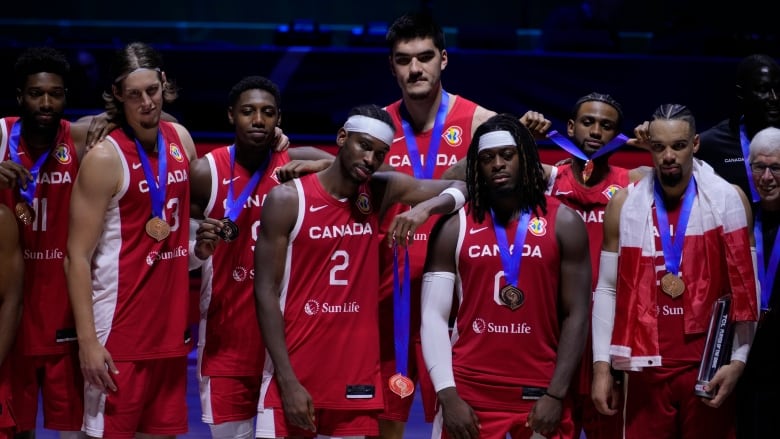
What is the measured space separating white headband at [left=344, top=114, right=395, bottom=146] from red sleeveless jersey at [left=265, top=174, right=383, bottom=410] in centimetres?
28

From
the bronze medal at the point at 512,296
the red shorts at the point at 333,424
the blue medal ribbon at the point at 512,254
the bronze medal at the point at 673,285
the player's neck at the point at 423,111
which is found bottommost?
A: the red shorts at the point at 333,424

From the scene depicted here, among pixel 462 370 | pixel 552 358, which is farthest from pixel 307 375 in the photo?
pixel 552 358

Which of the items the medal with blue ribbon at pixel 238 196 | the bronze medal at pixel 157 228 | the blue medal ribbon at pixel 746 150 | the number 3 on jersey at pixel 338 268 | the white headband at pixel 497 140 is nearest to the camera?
the white headband at pixel 497 140

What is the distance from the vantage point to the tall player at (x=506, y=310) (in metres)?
4.22

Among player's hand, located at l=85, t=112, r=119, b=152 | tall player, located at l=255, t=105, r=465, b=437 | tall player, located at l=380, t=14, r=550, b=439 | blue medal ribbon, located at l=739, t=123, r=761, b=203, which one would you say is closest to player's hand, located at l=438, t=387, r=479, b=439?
tall player, located at l=255, t=105, r=465, b=437

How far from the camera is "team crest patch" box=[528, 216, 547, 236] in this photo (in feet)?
14.1

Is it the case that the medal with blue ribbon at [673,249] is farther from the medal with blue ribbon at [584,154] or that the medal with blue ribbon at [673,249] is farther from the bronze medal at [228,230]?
the bronze medal at [228,230]

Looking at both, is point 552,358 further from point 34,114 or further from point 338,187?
point 34,114

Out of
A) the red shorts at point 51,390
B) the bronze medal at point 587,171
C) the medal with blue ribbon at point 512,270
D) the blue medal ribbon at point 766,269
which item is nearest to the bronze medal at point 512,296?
the medal with blue ribbon at point 512,270

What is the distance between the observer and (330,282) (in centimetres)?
446

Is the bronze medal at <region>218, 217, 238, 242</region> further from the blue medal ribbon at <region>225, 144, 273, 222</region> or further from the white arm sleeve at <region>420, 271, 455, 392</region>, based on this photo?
the white arm sleeve at <region>420, 271, 455, 392</region>

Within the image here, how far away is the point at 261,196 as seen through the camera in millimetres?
4887

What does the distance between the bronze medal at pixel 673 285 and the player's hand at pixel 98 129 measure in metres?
2.32

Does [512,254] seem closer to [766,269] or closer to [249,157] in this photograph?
[766,269]
